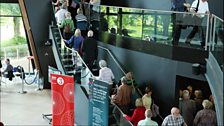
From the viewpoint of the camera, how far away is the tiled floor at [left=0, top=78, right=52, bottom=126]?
13.6 m

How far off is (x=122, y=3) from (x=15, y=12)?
663 centimetres

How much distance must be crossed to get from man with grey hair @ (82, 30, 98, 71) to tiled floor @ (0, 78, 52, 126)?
2.70 m

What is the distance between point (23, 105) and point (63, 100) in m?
4.81

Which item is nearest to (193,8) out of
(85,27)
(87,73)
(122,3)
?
(87,73)

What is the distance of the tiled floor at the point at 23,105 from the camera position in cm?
1361

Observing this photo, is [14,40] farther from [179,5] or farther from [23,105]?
[179,5]

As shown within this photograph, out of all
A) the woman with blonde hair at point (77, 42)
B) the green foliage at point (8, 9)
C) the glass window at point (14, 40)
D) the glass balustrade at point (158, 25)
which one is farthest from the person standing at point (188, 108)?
the glass window at point (14, 40)

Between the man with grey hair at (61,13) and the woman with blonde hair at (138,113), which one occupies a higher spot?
the man with grey hair at (61,13)

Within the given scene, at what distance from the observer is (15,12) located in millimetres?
20297

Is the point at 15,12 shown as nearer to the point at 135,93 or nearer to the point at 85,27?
the point at 85,27

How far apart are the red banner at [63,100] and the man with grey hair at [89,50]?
1447mm

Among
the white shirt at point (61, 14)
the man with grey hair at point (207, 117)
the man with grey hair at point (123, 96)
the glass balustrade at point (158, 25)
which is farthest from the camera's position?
the white shirt at point (61, 14)

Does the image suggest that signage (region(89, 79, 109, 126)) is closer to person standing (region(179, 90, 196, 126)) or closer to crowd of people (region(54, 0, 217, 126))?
crowd of people (region(54, 0, 217, 126))

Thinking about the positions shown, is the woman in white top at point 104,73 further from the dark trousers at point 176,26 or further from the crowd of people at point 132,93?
the dark trousers at point 176,26
